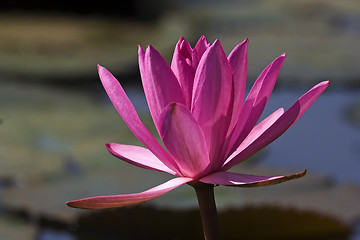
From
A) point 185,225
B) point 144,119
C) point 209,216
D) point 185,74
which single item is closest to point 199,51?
point 185,74

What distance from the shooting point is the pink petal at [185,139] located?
48 centimetres

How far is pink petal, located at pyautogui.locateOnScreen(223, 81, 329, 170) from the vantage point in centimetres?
50

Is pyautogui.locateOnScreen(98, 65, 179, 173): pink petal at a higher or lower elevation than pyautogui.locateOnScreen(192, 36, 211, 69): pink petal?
lower

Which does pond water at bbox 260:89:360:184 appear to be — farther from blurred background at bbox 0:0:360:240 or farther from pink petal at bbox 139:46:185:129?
pink petal at bbox 139:46:185:129

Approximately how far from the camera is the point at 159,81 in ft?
1.63

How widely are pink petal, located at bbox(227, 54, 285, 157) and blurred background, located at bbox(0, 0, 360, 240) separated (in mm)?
637

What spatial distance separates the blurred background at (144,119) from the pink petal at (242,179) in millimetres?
660

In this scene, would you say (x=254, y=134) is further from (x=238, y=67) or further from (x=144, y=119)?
(x=144, y=119)

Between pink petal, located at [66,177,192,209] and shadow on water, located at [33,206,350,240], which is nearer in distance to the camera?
pink petal, located at [66,177,192,209]

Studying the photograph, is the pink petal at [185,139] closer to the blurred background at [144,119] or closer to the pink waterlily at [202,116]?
the pink waterlily at [202,116]

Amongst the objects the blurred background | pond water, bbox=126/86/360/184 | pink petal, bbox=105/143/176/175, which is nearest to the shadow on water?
the blurred background

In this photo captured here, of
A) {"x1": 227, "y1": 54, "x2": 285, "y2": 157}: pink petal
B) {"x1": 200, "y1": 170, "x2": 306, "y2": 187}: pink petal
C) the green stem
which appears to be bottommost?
the green stem

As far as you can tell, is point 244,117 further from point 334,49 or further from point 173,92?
point 334,49

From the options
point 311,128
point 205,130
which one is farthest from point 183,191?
point 205,130
